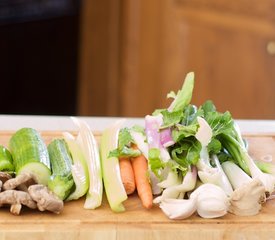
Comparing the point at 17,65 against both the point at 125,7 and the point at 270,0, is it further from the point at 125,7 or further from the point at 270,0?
the point at 270,0

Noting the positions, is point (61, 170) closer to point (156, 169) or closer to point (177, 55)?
point (156, 169)

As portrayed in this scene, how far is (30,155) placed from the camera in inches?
52.1

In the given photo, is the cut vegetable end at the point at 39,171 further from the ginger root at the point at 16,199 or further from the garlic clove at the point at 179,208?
the garlic clove at the point at 179,208

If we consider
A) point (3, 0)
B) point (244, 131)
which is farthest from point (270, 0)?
point (3, 0)

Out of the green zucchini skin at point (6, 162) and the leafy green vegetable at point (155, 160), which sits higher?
the leafy green vegetable at point (155, 160)

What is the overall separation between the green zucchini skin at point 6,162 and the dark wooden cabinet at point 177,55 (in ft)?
5.69

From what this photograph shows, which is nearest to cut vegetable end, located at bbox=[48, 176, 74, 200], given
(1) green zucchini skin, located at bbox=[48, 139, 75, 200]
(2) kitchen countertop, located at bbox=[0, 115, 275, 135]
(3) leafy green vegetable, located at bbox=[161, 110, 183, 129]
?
(1) green zucchini skin, located at bbox=[48, 139, 75, 200]

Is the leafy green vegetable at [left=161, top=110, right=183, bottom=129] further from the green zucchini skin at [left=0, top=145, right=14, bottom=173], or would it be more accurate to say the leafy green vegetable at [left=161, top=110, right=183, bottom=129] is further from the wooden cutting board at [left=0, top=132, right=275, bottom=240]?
the green zucchini skin at [left=0, top=145, right=14, bottom=173]

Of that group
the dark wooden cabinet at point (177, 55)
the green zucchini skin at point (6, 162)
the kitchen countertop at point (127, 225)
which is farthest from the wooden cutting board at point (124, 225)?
the dark wooden cabinet at point (177, 55)

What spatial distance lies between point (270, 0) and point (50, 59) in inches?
61.4

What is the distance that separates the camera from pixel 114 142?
141 cm

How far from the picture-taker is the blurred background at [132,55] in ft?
9.89

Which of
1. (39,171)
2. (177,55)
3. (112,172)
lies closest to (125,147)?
(112,172)

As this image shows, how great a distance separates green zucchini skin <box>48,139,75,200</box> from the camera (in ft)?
4.14
